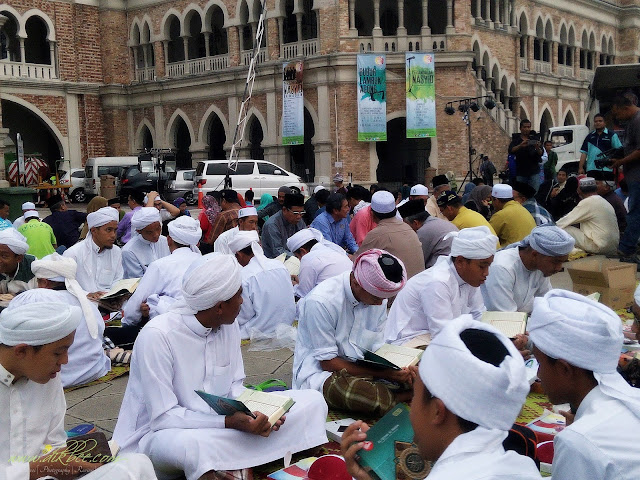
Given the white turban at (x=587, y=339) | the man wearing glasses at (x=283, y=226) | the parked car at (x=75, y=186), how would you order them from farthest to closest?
the parked car at (x=75, y=186) < the man wearing glasses at (x=283, y=226) < the white turban at (x=587, y=339)

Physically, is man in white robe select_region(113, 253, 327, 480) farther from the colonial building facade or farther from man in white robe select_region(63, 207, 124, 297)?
the colonial building facade

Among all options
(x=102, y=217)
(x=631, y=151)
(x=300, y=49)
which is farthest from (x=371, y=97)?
(x=102, y=217)

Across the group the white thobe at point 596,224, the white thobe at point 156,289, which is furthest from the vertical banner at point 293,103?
the white thobe at point 156,289

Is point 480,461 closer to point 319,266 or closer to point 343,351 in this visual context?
point 343,351

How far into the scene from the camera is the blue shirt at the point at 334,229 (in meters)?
8.91

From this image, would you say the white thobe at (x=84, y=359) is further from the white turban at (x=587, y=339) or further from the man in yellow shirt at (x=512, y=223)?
the man in yellow shirt at (x=512, y=223)

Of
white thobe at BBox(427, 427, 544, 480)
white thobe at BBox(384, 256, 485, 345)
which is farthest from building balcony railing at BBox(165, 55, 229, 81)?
white thobe at BBox(427, 427, 544, 480)

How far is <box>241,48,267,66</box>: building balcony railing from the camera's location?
81.8ft

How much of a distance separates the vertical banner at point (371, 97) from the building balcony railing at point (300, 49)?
2.02 meters

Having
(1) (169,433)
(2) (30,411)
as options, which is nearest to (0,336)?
(2) (30,411)

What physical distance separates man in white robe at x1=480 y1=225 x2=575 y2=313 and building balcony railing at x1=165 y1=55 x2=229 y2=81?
2222cm

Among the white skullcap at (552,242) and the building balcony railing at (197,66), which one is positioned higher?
the building balcony railing at (197,66)

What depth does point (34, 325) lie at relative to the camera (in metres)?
2.83

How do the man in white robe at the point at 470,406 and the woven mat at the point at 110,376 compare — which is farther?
the woven mat at the point at 110,376
